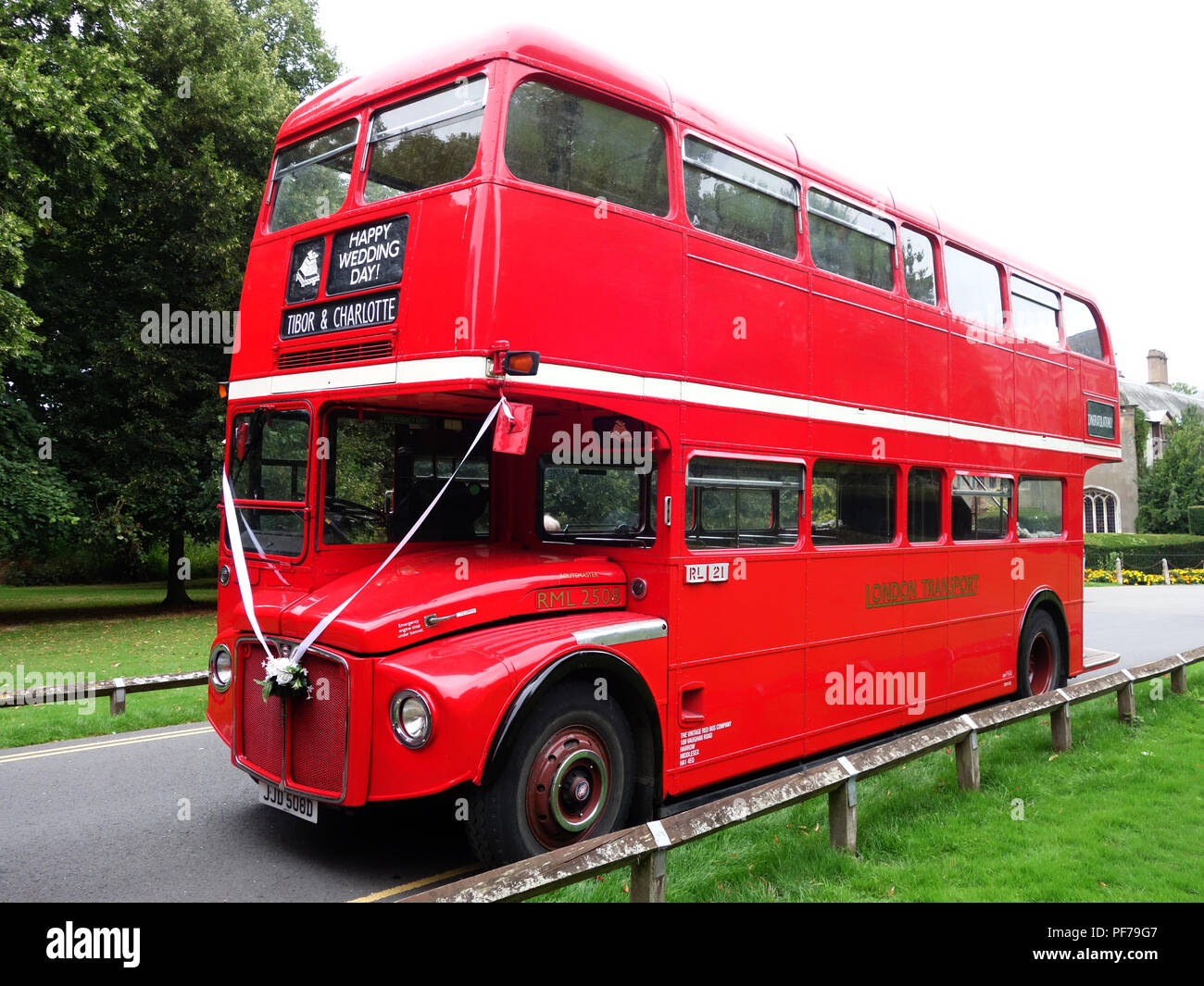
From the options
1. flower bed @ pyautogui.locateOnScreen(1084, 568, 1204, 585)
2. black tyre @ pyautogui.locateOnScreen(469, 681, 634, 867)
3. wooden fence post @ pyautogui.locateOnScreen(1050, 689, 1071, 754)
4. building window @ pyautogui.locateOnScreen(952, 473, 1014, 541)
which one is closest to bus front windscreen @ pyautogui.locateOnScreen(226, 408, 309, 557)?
black tyre @ pyautogui.locateOnScreen(469, 681, 634, 867)

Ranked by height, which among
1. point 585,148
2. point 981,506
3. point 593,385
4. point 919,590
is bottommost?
point 919,590

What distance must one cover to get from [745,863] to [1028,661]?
634 centimetres

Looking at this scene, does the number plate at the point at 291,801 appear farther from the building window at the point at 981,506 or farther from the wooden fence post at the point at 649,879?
the building window at the point at 981,506

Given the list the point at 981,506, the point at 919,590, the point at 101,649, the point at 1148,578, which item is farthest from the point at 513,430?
the point at 1148,578

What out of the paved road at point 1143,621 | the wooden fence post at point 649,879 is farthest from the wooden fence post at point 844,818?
the paved road at point 1143,621

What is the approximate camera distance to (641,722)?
5.60 metres

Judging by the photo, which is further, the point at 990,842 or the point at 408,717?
the point at 990,842

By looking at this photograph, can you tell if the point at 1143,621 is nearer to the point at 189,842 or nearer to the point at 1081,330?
the point at 1081,330

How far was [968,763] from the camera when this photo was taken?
21.5ft

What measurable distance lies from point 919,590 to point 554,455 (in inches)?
147

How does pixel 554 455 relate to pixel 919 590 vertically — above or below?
above

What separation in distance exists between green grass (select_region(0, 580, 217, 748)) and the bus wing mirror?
6.23 meters

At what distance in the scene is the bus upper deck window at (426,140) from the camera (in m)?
5.22

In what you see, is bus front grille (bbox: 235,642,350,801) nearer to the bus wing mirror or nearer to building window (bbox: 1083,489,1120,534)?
the bus wing mirror
